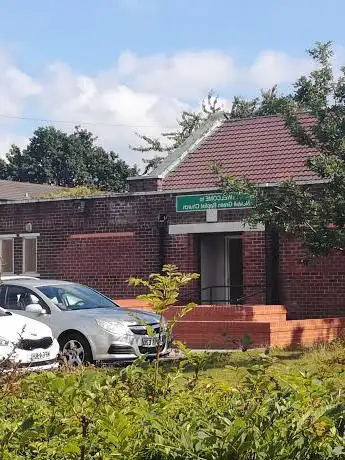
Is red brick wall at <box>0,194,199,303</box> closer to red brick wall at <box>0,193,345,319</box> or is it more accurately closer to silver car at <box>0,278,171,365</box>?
red brick wall at <box>0,193,345,319</box>

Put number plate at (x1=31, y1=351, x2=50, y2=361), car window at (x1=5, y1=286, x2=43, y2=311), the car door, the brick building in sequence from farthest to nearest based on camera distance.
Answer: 1. the brick building
2. car window at (x1=5, y1=286, x2=43, y2=311)
3. the car door
4. number plate at (x1=31, y1=351, x2=50, y2=361)

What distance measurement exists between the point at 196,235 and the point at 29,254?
6244mm

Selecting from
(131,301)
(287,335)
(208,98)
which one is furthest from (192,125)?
(287,335)

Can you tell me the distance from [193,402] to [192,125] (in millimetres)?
48724

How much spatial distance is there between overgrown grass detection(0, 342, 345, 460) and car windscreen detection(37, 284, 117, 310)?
1021cm

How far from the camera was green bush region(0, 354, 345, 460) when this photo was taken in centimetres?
362

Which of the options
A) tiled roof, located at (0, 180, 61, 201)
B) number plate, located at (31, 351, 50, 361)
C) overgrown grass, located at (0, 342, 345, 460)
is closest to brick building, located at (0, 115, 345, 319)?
number plate, located at (31, 351, 50, 361)

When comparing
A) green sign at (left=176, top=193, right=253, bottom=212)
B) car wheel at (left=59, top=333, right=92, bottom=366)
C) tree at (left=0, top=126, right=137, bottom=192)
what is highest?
tree at (left=0, top=126, right=137, bottom=192)

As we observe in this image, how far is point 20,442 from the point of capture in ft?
12.8

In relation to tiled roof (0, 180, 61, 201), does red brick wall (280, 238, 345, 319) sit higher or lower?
lower

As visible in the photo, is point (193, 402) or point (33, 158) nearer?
point (193, 402)

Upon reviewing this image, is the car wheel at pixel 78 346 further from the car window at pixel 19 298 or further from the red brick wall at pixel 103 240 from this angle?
the red brick wall at pixel 103 240

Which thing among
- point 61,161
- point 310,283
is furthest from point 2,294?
point 61,161

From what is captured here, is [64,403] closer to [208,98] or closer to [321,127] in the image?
[321,127]
